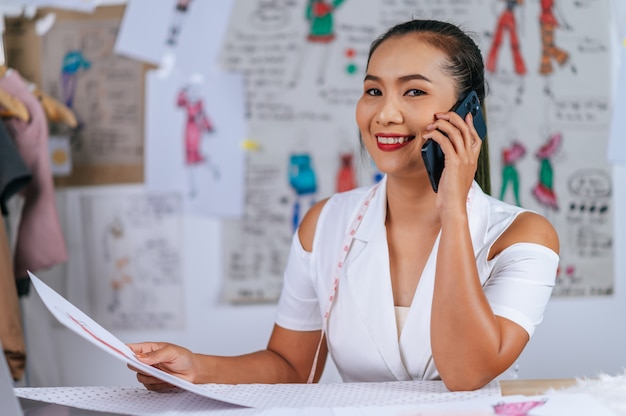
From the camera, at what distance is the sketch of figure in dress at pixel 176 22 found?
2447mm

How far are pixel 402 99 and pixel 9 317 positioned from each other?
3.90ft

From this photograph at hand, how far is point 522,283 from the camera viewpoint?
3.55 ft

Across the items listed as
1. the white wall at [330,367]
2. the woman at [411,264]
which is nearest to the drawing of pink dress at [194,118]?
the white wall at [330,367]

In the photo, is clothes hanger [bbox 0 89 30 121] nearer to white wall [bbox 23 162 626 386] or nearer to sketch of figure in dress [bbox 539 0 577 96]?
white wall [bbox 23 162 626 386]

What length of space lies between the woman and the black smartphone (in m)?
0.02

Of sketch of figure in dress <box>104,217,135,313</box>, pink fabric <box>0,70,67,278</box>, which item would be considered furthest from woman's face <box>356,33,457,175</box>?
sketch of figure in dress <box>104,217,135,313</box>

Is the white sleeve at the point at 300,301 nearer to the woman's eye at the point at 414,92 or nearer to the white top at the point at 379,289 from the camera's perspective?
the white top at the point at 379,289

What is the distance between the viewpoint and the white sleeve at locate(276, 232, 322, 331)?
4.33 feet

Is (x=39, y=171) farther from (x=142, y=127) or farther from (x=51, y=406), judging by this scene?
(x=51, y=406)

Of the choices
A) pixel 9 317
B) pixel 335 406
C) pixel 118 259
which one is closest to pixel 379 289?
pixel 335 406

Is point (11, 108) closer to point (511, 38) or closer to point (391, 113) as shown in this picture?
point (391, 113)

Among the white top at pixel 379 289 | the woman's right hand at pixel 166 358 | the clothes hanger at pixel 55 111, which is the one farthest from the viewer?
the clothes hanger at pixel 55 111

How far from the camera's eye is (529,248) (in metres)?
1.12

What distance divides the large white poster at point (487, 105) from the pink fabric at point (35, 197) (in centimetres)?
60
